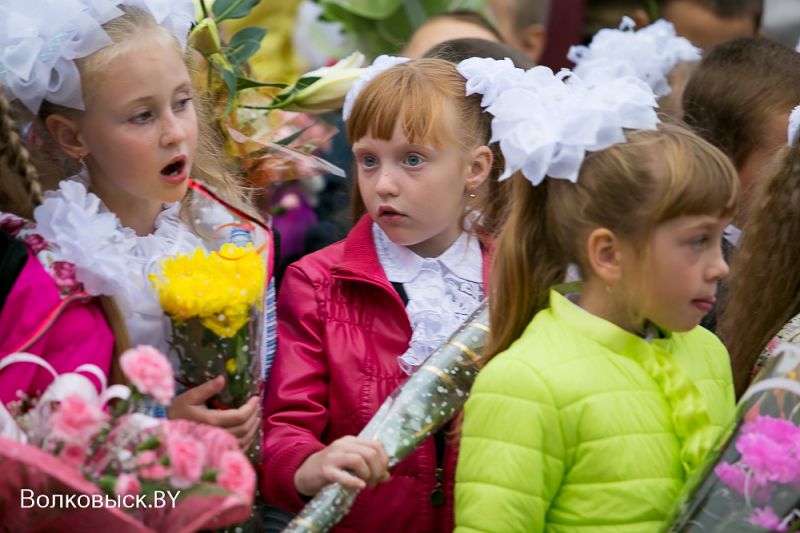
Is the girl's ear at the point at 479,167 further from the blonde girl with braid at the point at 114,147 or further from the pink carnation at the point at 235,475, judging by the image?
the pink carnation at the point at 235,475

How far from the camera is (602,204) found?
9.12ft

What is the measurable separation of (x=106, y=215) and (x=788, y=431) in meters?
1.51

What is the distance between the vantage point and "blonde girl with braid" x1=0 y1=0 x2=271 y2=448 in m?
2.90

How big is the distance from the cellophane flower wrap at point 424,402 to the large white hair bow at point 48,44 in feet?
3.23

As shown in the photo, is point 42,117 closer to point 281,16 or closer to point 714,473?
point 714,473

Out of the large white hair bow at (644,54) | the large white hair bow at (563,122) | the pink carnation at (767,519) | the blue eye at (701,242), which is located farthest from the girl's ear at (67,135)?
the large white hair bow at (644,54)

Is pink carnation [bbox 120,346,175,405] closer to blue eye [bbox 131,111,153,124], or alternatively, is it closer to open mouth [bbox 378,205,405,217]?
blue eye [bbox 131,111,153,124]

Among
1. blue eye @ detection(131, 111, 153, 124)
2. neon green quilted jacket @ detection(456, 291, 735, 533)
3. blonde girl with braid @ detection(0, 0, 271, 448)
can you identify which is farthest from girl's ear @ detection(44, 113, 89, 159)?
neon green quilted jacket @ detection(456, 291, 735, 533)

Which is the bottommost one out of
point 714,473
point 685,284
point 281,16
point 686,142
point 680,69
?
point 281,16

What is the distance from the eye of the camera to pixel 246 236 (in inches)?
130

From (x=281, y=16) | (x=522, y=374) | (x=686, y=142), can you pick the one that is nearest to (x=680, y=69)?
(x=281, y=16)

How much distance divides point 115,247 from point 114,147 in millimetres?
275

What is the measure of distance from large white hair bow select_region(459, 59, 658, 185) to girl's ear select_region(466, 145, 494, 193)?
1.89 feet

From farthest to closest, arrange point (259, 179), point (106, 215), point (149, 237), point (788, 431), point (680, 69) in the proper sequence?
point (680, 69) → point (259, 179) → point (149, 237) → point (106, 215) → point (788, 431)
